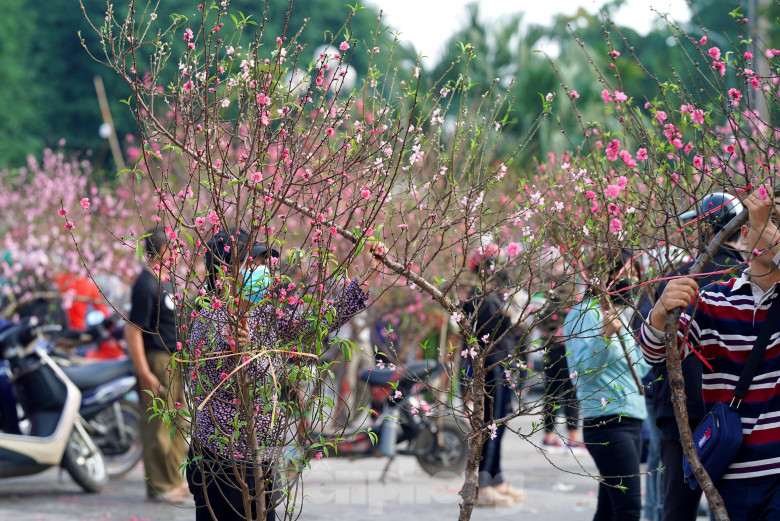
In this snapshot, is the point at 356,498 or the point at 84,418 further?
the point at 84,418

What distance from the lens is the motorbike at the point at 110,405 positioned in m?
8.82

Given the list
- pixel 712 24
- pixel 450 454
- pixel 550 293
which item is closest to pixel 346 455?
pixel 450 454

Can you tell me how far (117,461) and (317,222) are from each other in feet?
22.4

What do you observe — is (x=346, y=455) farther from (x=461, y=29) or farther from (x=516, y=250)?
(x=461, y=29)

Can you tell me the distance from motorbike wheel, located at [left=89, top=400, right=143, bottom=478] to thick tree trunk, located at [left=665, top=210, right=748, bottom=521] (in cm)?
690

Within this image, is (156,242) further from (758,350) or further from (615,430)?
(615,430)

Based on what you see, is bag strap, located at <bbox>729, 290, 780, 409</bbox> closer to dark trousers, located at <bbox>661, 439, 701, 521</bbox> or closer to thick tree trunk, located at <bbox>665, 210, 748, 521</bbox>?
thick tree trunk, located at <bbox>665, 210, 748, 521</bbox>

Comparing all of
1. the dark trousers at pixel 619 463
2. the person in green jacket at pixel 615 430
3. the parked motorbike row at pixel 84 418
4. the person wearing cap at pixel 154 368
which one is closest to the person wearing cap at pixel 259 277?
the person in green jacket at pixel 615 430

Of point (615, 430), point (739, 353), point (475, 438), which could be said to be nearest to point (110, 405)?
point (615, 430)

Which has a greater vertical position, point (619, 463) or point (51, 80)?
point (51, 80)

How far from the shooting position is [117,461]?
9.55 meters

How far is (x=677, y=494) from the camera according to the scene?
14.7 feet

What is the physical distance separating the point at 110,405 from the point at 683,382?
22.6 ft

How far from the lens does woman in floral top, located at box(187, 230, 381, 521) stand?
3.41 metres
